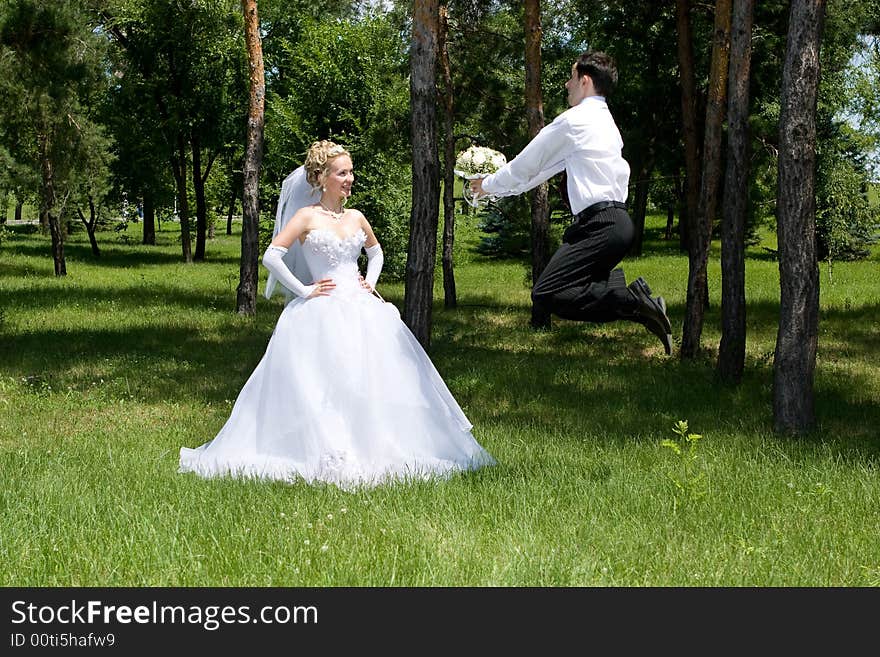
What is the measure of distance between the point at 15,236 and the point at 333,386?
5230 cm

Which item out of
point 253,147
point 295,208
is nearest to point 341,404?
point 295,208

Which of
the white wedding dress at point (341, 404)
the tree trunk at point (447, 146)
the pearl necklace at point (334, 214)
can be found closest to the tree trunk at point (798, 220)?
the white wedding dress at point (341, 404)

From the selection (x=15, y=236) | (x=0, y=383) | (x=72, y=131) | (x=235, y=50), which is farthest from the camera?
(x=15, y=236)

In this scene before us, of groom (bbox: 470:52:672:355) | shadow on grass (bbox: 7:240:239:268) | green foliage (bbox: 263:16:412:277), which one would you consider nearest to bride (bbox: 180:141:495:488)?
groom (bbox: 470:52:672:355)

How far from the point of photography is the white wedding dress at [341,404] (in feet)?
25.0

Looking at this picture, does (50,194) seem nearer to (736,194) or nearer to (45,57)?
(45,57)

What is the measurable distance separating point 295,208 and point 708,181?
27.1 feet

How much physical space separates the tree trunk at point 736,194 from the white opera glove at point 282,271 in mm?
6661

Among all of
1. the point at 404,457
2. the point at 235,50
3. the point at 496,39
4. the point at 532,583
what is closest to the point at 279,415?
the point at 404,457

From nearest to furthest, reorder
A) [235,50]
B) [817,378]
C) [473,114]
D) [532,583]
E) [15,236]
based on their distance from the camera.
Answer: [532,583] < [817,378] < [473,114] < [235,50] < [15,236]

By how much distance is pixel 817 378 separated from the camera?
1398 centimetres

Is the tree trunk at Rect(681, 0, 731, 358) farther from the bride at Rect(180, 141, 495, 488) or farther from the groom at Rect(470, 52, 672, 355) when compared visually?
the groom at Rect(470, 52, 672, 355)

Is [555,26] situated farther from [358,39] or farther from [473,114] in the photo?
[358,39]

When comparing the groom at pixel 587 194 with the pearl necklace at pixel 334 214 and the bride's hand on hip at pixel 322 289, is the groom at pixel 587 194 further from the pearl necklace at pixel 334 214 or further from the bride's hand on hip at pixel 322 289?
the bride's hand on hip at pixel 322 289
